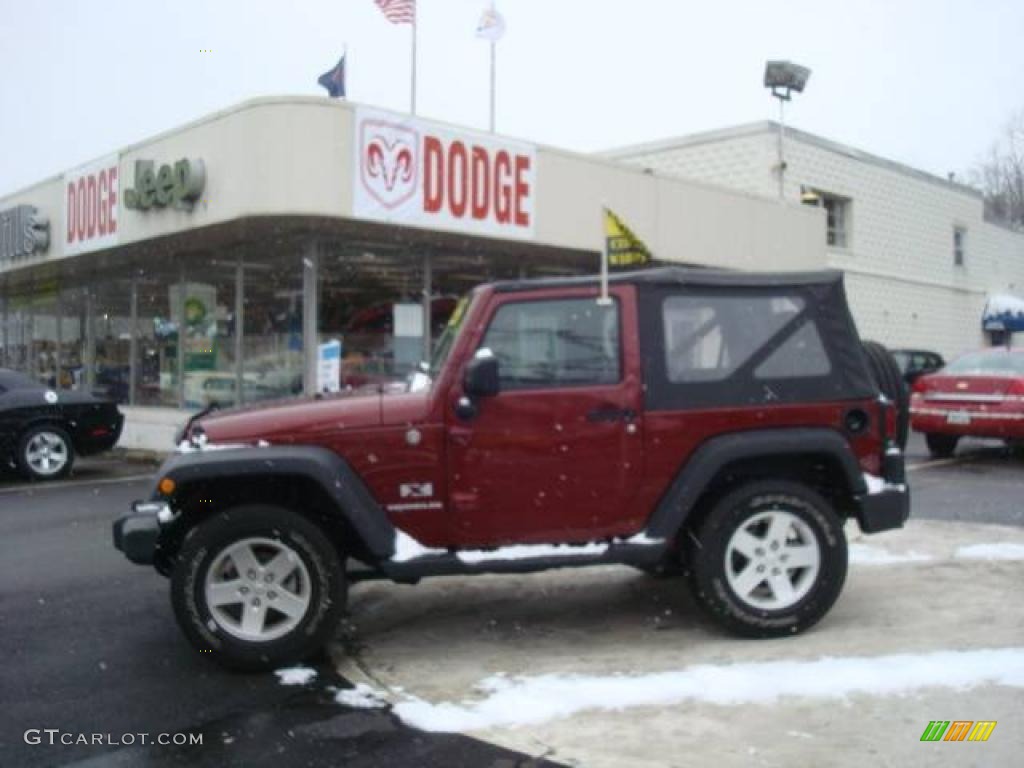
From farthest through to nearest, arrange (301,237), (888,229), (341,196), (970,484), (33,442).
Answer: (888,229), (301,237), (33,442), (341,196), (970,484)

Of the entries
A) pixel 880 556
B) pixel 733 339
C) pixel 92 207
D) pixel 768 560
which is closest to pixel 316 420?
pixel 733 339

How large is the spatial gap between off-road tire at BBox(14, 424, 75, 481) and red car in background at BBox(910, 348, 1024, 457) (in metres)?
11.0

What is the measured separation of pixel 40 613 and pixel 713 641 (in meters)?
3.95

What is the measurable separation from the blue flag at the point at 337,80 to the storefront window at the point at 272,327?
4.21m

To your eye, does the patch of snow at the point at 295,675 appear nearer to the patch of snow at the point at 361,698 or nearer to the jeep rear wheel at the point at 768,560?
the patch of snow at the point at 361,698

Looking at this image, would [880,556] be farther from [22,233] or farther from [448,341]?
[22,233]

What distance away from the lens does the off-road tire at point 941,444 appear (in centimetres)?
1345

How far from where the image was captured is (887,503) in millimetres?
5270

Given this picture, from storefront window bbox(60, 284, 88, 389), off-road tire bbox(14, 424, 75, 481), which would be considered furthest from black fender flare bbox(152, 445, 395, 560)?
storefront window bbox(60, 284, 88, 389)

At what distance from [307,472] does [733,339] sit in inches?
90.1

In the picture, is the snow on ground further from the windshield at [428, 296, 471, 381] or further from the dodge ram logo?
the dodge ram logo

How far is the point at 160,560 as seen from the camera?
5125mm

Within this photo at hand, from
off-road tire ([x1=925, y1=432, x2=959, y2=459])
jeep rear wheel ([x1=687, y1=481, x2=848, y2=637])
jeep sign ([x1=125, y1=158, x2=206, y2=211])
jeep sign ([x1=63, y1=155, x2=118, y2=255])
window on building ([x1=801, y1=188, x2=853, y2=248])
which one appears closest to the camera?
jeep rear wheel ([x1=687, y1=481, x2=848, y2=637])

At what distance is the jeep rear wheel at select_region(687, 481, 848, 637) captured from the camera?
5055 millimetres
